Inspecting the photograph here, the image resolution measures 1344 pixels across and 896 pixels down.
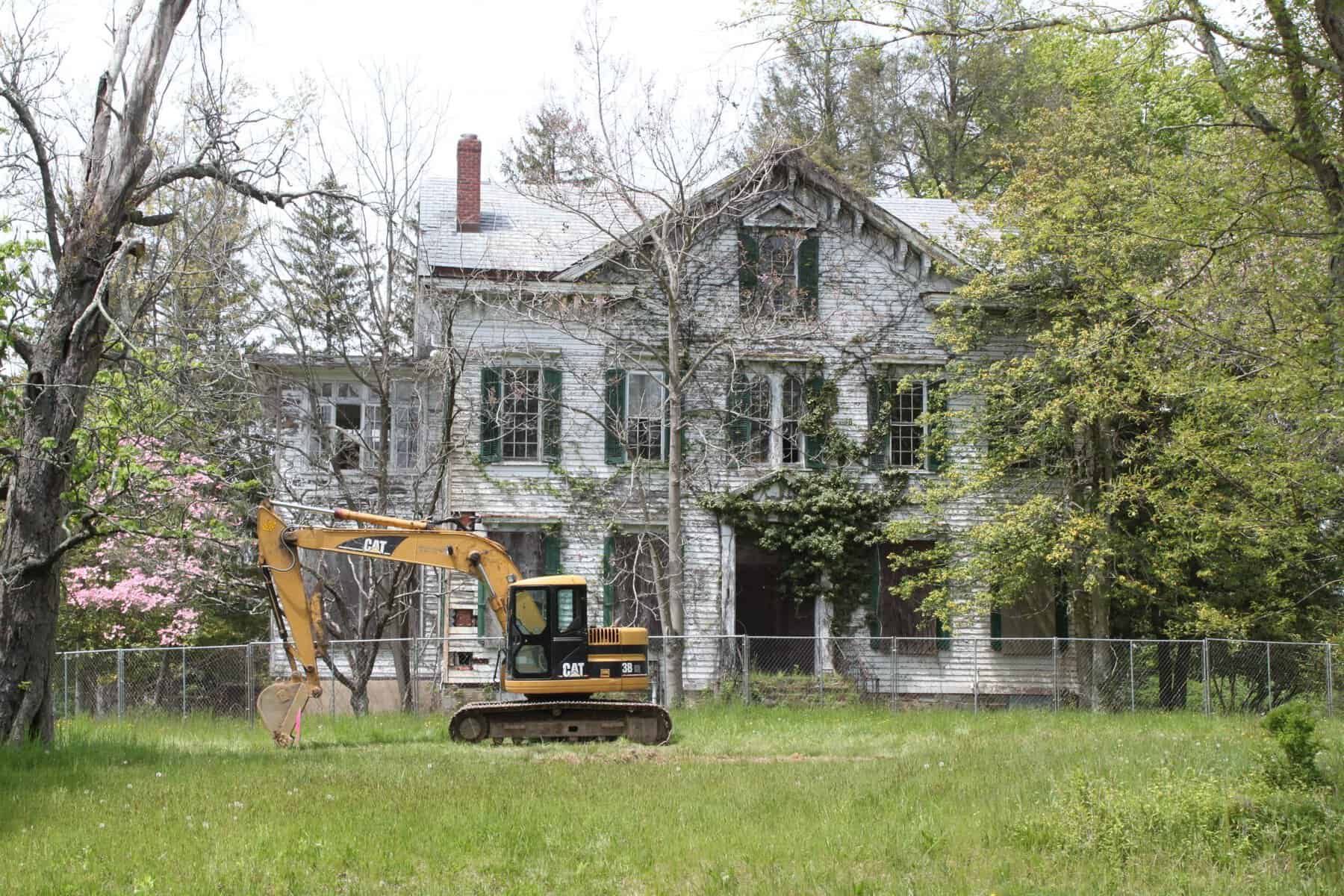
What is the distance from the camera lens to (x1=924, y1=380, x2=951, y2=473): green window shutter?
24.0 metres

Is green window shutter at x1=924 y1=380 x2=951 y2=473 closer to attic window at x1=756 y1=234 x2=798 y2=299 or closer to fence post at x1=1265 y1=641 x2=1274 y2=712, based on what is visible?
attic window at x1=756 y1=234 x2=798 y2=299

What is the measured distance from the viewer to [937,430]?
24.0 m

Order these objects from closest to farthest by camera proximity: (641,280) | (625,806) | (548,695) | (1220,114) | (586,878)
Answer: (586,878), (625,806), (1220,114), (548,695), (641,280)

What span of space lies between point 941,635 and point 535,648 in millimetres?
10033

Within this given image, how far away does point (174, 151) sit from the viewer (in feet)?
67.3

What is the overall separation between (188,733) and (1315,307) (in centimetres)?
1484

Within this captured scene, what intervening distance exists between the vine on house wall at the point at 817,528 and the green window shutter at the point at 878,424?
0.42 meters

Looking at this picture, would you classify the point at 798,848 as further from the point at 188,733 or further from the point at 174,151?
the point at 174,151

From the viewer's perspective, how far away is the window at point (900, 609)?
79.7ft

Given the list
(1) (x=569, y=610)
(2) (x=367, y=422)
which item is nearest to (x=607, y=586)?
(2) (x=367, y=422)

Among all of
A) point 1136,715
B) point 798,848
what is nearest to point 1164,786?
point 798,848

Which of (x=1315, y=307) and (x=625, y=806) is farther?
(x=1315, y=307)

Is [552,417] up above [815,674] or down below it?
above

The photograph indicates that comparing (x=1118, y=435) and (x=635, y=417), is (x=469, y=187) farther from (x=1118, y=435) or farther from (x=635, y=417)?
(x=1118, y=435)
